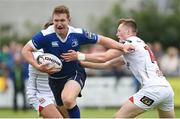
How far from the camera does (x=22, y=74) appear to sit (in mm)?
23547

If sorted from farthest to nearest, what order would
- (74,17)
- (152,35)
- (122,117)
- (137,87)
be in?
(74,17)
(152,35)
(137,87)
(122,117)

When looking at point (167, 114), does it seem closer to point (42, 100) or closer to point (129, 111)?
point (129, 111)

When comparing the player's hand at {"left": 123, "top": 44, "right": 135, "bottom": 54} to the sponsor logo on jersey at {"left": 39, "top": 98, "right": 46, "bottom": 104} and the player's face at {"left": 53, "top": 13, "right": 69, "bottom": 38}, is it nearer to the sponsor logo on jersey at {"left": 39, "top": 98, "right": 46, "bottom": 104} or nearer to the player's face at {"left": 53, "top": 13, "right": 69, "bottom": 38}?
the player's face at {"left": 53, "top": 13, "right": 69, "bottom": 38}

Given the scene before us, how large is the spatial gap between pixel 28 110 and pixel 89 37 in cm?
1081

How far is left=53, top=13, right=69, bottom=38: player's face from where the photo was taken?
1292 centimetres

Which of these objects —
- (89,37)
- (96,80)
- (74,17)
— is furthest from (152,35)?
(89,37)

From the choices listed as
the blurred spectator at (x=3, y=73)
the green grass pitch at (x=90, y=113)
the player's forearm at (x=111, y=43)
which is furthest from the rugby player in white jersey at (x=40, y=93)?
the blurred spectator at (x=3, y=73)

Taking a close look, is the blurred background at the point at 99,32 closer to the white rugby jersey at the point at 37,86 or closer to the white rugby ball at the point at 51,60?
the white rugby jersey at the point at 37,86

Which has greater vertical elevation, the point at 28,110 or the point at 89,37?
the point at 89,37

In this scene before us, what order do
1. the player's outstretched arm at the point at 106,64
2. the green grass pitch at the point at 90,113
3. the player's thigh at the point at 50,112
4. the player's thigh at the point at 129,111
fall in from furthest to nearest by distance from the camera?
the green grass pitch at the point at 90,113
the player's outstretched arm at the point at 106,64
the player's thigh at the point at 50,112
the player's thigh at the point at 129,111

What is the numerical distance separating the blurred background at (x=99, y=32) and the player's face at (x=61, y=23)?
8.51 m

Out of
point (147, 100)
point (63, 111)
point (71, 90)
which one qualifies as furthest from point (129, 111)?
point (63, 111)

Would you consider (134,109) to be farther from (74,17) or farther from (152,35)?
(74,17)

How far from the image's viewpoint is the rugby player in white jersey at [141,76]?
12.7 metres
